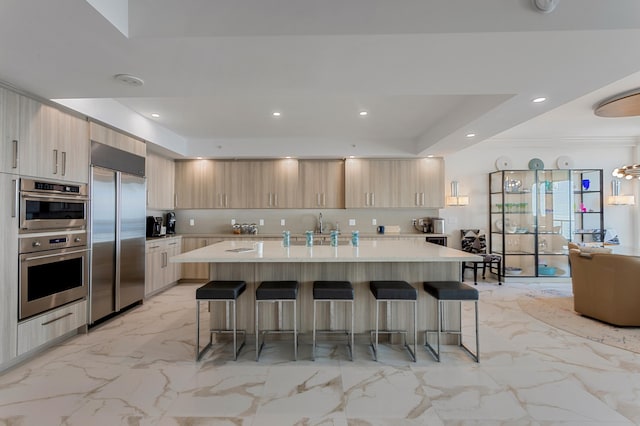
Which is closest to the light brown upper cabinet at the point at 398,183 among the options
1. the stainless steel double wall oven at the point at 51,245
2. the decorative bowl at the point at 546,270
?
the decorative bowl at the point at 546,270

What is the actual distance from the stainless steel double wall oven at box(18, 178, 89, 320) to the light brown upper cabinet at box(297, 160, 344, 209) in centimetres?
338

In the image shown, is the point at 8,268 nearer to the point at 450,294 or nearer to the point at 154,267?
the point at 154,267

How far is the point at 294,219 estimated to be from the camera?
19.6ft

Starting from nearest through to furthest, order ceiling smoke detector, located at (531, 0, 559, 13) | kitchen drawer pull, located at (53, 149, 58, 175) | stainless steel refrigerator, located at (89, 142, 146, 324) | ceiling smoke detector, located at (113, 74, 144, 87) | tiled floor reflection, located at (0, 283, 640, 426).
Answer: ceiling smoke detector, located at (531, 0, 559, 13) → tiled floor reflection, located at (0, 283, 640, 426) → ceiling smoke detector, located at (113, 74, 144, 87) → kitchen drawer pull, located at (53, 149, 58, 175) → stainless steel refrigerator, located at (89, 142, 146, 324)

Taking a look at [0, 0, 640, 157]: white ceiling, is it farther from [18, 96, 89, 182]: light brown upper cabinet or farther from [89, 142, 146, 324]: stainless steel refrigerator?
[89, 142, 146, 324]: stainless steel refrigerator

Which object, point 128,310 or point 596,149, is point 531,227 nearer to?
point 596,149

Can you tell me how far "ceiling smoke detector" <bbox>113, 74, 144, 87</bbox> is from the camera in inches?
90.3

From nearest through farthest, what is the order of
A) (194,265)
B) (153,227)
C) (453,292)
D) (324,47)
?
(324,47) < (453,292) < (153,227) < (194,265)

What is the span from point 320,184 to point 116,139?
330cm

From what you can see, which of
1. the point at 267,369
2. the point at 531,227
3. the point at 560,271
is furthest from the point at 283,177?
the point at 560,271

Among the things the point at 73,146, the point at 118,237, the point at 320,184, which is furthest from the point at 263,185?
the point at 73,146

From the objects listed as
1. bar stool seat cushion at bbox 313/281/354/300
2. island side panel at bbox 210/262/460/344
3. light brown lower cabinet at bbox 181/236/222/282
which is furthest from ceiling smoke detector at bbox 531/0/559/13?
light brown lower cabinet at bbox 181/236/222/282

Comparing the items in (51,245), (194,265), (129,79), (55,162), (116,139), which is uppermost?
(129,79)

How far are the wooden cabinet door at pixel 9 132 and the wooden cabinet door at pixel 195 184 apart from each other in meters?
3.18
